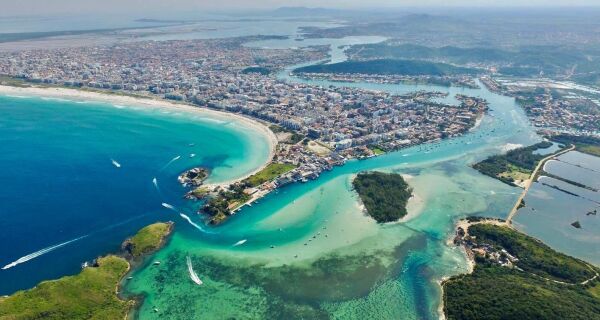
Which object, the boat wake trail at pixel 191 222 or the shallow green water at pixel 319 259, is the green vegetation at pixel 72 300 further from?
the boat wake trail at pixel 191 222

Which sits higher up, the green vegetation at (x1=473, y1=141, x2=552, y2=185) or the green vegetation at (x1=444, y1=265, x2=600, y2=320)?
the green vegetation at (x1=444, y1=265, x2=600, y2=320)

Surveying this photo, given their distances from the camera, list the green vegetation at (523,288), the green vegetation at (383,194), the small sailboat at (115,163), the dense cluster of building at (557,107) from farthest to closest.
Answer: the dense cluster of building at (557,107), the small sailboat at (115,163), the green vegetation at (383,194), the green vegetation at (523,288)

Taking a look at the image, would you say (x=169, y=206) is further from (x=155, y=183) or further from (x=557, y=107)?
(x=557, y=107)

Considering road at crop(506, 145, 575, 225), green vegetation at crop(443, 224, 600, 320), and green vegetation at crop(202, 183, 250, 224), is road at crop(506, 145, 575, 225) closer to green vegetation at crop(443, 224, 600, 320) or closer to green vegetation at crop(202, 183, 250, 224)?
green vegetation at crop(443, 224, 600, 320)

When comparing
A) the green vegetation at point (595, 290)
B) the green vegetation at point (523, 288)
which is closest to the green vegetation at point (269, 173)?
the green vegetation at point (523, 288)

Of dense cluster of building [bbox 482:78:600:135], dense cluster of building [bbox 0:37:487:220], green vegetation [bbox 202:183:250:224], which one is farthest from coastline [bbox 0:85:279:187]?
dense cluster of building [bbox 482:78:600:135]

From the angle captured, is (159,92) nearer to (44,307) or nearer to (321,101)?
(321,101)

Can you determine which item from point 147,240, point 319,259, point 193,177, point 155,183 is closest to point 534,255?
point 319,259
